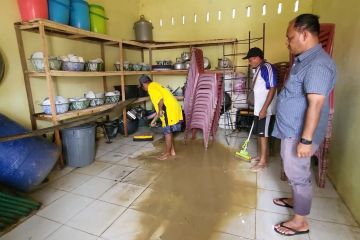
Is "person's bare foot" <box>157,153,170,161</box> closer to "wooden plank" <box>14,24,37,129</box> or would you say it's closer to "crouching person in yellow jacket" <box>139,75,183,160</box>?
"crouching person in yellow jacket" <box>139,75,183,160</box>

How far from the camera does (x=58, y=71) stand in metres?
2.68

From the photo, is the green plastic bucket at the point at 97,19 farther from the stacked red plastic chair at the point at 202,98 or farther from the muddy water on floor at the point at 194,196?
the muddy water on floor at the point at 194,196

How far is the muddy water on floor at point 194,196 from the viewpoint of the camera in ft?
5.73

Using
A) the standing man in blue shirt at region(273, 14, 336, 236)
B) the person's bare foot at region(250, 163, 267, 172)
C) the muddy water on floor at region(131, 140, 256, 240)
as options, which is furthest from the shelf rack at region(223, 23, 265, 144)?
the standing man in blue shirt at region(273, 14, 336, 236)

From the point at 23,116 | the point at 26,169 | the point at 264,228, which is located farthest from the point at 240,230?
the point at 23,116

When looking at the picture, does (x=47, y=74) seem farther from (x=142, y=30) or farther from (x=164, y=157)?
(x=142, y=30)

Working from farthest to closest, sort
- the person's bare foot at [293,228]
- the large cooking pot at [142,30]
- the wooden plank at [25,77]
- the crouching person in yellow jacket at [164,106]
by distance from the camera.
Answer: the large cooking pot at [142,30]
the crouching person in yellow jacket at [164,106]
the wooden plank at [25,77]
the person's bare foot at [293,228]

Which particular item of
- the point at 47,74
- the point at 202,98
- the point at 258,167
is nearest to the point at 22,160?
the point at 47,74

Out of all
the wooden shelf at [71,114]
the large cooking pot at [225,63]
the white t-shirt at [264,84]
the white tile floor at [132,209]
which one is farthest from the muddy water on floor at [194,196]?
the large cooking pot at [225,63]

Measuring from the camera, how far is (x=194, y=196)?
2189 millimetres

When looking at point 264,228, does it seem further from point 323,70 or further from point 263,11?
point 263,11

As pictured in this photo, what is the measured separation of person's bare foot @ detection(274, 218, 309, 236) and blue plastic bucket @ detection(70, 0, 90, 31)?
3.42 meters

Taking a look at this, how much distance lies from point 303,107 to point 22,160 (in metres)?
2.47

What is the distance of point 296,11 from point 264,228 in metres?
3.96
